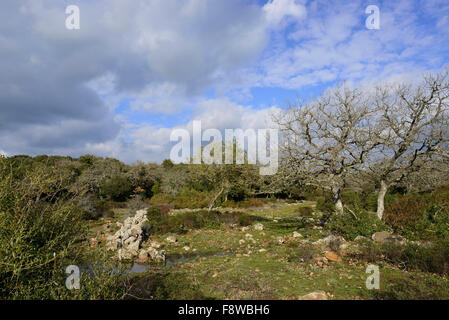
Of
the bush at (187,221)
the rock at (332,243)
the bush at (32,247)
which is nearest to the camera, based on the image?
the bush at (32,247)

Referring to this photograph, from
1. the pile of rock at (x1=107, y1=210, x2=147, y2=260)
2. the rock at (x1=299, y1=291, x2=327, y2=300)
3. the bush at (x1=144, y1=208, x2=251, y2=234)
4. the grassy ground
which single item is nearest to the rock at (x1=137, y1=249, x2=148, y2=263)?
the pile of rock at (x1=107, y1=210, x2=147, y2=260)

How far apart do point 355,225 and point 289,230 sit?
14.3 ft

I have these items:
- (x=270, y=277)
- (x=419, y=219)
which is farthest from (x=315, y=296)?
(x=419, y=219)

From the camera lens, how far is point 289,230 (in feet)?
51.7

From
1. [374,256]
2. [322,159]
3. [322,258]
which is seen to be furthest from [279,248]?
[322,159]

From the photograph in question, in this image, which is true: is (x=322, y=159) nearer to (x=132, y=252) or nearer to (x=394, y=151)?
(x=394, y=151)

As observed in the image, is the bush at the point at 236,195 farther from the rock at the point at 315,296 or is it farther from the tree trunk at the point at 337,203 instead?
the rock at the point at 315,296

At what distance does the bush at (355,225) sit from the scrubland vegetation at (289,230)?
48 mm

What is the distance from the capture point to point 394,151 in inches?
521

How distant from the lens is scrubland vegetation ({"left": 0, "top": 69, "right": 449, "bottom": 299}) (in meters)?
5.17

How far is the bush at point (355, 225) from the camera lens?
11.8m

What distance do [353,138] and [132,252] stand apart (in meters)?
12.2

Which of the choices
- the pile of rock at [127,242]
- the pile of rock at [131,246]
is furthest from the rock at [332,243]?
the pile of rock at [127,242]
